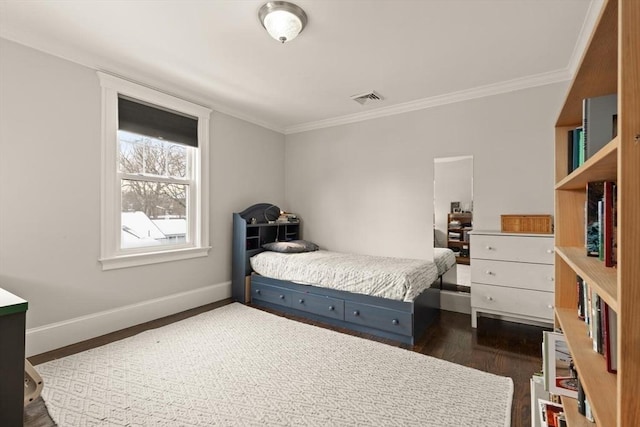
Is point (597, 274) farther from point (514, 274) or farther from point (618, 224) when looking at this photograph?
point (514, 274)

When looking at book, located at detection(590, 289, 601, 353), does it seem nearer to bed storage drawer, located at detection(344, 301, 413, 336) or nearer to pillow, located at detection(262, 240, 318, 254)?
bed storage drawer, located at detection(344, 301, 413, 336)

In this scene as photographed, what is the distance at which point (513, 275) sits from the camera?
288 centimetres

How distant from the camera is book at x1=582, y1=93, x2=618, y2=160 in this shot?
102 cm

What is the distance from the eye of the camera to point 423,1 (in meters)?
1.97

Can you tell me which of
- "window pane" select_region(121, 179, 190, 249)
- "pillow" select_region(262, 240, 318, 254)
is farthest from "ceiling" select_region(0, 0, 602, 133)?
"pillow" select_region(262, 240, 318, 254)

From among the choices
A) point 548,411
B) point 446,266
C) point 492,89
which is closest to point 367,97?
point 492,89

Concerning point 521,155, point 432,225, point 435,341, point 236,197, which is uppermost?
point 521,155

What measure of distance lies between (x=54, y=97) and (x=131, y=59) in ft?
2.29

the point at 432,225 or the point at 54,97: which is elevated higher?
the point at 54,97

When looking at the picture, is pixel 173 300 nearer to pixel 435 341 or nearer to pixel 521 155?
pixel 435 341

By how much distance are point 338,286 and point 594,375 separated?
2290 millimetres

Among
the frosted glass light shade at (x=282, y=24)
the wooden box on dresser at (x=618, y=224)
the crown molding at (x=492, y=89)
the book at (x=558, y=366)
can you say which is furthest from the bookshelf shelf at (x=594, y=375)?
the frosted glass light shade at (x=282, y=24)

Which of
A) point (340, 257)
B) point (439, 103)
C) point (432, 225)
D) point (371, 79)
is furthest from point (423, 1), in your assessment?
point (340, 257)

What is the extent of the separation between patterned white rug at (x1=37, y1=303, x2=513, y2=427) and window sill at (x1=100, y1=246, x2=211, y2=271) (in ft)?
2.37
